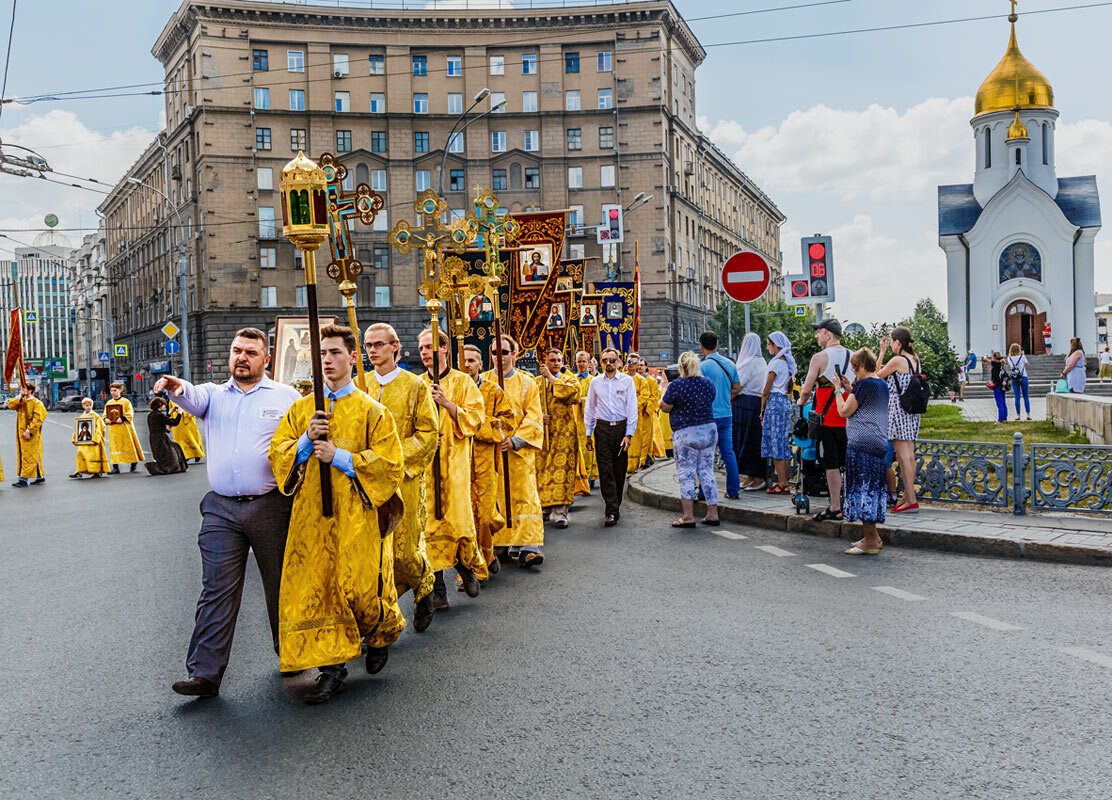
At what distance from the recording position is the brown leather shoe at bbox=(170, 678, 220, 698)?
199 inches

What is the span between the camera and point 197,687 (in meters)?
5.07

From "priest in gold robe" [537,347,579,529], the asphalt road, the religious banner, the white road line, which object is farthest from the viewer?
the religious banner

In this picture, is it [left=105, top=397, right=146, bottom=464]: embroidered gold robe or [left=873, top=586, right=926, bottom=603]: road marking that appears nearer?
[left=873, top=586, right=926, bottom=603]: road marking

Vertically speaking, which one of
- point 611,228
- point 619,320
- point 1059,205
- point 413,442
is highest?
point 1059,205

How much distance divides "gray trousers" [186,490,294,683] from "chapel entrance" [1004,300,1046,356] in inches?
2328

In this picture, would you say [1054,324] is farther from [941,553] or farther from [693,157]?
[941,553]

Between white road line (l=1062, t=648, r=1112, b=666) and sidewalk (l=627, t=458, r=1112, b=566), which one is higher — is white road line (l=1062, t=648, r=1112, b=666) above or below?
below

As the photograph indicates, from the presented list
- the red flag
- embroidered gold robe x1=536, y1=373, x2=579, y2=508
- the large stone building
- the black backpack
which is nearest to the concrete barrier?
the black backpack

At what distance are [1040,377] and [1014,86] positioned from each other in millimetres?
19652

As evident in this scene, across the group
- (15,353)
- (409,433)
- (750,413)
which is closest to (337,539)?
(409,433)

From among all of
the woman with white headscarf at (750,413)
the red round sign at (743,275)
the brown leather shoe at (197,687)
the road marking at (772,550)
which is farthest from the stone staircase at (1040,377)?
the brown leather shoe at (197,687)

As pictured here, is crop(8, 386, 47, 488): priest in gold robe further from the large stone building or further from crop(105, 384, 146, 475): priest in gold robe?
the large stone building

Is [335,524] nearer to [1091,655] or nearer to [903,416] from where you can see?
[1091,655]

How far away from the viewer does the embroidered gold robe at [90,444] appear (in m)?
21.0
